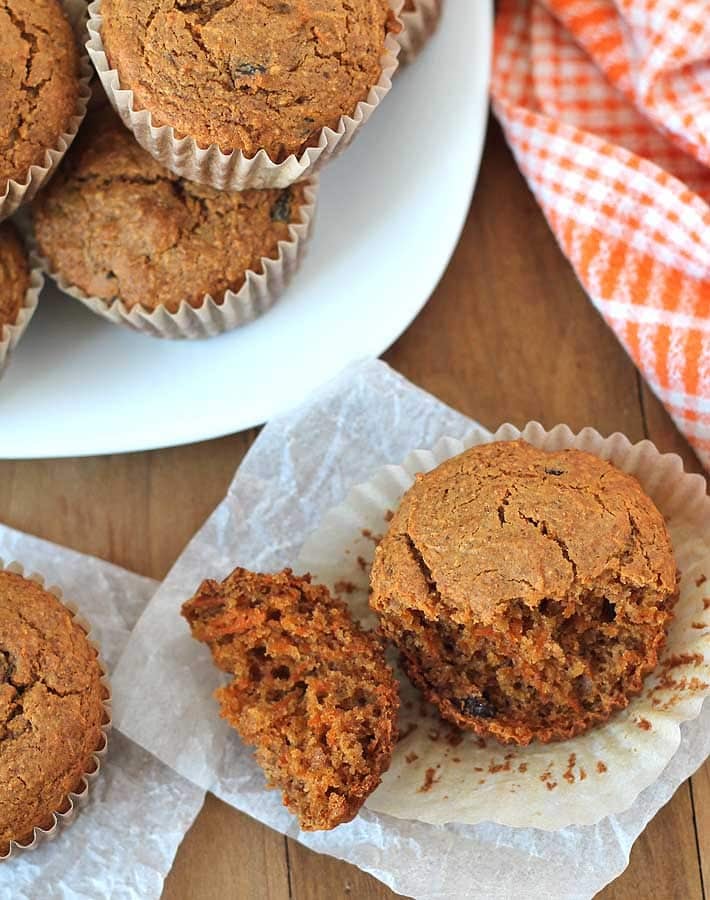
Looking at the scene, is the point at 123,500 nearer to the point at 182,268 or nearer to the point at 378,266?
the point at 182,268

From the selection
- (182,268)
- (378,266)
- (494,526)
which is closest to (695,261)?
(378,266)

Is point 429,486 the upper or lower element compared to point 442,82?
lower

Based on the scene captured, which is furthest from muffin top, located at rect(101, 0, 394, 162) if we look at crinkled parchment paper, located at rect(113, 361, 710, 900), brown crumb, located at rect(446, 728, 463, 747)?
brown crumb, located at rect(446, 728, 463, 747)

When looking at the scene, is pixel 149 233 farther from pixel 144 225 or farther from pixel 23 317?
pixel 23 317

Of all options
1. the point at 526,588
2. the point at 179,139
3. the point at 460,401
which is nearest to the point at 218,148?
the point at 179,139

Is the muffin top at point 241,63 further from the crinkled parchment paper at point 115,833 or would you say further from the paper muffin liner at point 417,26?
the crinkled parchment paper at point 115,833

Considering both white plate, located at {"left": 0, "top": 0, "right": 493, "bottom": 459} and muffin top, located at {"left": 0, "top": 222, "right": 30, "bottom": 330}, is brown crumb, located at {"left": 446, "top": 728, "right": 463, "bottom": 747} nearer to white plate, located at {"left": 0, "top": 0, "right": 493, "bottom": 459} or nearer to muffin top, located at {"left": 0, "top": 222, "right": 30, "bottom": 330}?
white plate, located at {"left": 0, "top": 0, "right": 493, "bottom": 459}

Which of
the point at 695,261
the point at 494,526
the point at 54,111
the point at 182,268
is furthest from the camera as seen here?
the point at 695,261

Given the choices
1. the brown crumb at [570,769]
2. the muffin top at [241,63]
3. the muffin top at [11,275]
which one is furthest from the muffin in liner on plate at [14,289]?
the brown crumb at [570,769]
